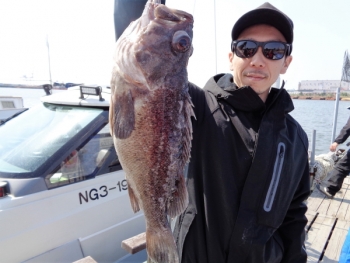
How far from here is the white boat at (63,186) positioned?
252 centimetres

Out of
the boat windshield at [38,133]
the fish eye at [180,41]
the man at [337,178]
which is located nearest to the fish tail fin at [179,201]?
the fish eye at [180,41]

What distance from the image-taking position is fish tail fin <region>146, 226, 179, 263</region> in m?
1.54

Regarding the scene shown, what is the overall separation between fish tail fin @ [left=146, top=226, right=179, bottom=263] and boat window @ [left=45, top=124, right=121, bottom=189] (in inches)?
62.2

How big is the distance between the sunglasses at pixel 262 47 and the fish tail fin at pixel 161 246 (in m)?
1.19

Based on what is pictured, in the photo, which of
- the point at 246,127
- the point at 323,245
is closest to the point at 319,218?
the point at 323,245

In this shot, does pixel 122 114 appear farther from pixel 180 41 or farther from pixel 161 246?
pixel 161 246

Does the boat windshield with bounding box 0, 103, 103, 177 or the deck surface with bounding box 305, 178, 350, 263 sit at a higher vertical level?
the boat windshield with bounding box 0, 103, 103, 177

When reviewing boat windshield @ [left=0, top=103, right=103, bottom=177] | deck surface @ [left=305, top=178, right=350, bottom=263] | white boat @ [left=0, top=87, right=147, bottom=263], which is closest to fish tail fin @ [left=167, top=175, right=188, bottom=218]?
white boat @ [left=0, top=87, right=147, bottom=263]

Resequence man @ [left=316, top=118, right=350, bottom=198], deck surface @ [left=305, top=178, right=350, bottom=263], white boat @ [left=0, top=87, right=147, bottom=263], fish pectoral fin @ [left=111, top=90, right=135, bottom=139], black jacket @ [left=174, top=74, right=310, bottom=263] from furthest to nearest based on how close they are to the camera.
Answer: man @ [left=316, top=118, right=350, bottom=198], deck surface @ [left=305, top=178, right=350, bottom=263], white boat @ [left=0, top=87, right=147, bottom=263], black jacket @ [left=174, top=74, right=310, bottom=263], fish pectoral fin @ [left=111, top=90, right=135, bottom=139]

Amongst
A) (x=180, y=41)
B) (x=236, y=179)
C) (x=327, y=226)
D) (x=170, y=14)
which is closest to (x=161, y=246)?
(x=236, y=179)

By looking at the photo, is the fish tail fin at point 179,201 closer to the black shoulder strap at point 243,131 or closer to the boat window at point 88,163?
the black shoulder strap at point 243,131

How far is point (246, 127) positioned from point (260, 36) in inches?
23.8

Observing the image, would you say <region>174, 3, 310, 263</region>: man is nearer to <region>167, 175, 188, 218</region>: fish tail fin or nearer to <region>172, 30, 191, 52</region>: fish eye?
<region>167, 175, 188, 218</region>: fish tail fin

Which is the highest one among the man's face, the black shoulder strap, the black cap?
the black cap
